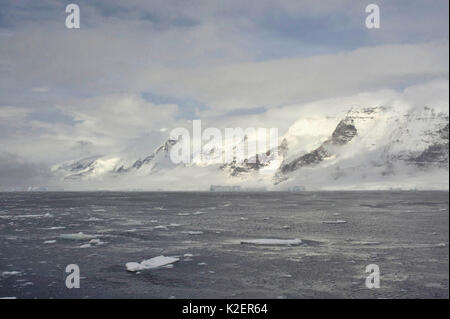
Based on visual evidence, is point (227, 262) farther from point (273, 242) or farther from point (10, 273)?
point (10, 273)

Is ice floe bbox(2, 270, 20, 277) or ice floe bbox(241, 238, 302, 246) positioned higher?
ice floe bbox(2, 270, 20, 277)

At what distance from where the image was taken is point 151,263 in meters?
38.5

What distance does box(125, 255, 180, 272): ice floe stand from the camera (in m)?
37.2

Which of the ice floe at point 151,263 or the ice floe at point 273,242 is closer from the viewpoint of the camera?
the ice floe at point 151,263

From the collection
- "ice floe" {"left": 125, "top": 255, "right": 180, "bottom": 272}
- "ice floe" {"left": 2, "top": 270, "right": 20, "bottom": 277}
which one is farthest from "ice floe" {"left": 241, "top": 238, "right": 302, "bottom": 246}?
"ice floe" {"left": 2, "top": 270, "right": 20, "bottom": 277}

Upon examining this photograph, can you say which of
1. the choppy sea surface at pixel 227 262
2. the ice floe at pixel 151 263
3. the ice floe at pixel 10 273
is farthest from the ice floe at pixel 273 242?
the ice floe at pixel 10 273

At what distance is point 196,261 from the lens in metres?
40.7

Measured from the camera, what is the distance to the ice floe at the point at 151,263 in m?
37.2

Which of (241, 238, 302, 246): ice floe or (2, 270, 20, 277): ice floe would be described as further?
(241, 238, 302, 246): ice floe

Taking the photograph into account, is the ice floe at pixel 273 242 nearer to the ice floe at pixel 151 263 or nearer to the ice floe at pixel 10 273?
the ice floe at pixel 151 263

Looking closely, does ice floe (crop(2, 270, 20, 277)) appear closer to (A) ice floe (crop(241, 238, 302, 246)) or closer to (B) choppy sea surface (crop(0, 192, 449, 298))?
(B) choppy sea surface (crop(0, 192, 449, 298))

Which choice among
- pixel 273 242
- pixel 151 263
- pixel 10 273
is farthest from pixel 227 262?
pixel 10 273

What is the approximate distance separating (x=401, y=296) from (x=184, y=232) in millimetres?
37193
